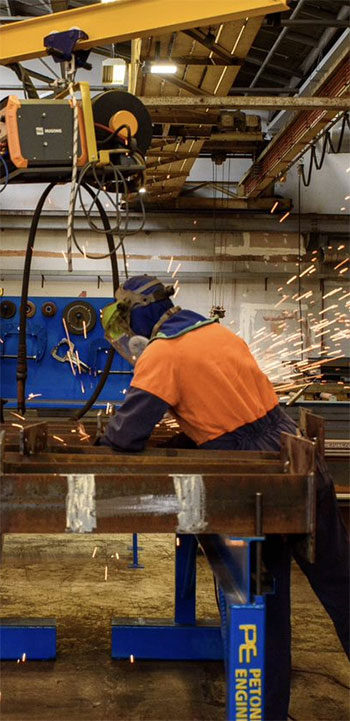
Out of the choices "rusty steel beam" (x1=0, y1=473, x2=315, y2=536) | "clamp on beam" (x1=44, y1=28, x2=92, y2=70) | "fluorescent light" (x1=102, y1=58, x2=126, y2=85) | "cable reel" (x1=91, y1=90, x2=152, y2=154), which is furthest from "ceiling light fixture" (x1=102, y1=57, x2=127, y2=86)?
"rusty steel beam" (x1=0, y1=473, x2=315, y2=536)

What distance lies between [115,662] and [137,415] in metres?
1.47

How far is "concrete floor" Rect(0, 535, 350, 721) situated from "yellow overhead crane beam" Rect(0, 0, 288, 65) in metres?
2.61

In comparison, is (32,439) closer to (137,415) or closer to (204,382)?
(137,415)

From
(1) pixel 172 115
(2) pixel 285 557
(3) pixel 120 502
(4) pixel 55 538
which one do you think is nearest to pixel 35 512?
(3) pixel 120 502

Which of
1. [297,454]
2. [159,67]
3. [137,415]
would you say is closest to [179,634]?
[137,415]

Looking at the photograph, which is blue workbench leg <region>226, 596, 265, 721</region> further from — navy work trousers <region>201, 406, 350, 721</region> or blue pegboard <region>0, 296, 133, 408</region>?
blue pegboard <region>0, 296, 133, 408</region>

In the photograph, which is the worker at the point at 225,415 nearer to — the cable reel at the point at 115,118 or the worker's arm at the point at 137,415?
the worker's arm at the point at 137,415

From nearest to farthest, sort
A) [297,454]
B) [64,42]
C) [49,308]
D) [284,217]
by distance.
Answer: [297,454] → [64,42] → [49,308] → [284,217]

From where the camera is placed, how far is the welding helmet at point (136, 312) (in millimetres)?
2943

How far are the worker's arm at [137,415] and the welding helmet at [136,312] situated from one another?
42cm

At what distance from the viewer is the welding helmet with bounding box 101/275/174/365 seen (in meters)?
2.94

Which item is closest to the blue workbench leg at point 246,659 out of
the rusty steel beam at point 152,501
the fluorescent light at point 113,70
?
the rusty steel beam at point 152,501

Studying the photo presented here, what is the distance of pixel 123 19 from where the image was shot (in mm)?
3414

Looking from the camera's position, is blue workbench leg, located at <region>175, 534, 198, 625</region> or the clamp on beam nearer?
the clamp on beam
